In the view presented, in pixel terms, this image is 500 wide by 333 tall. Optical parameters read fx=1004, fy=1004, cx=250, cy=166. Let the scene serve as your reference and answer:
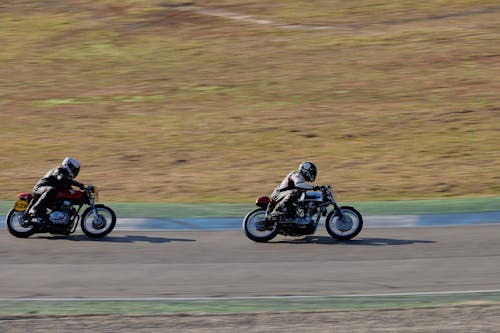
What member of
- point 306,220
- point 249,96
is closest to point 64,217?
point 306,220

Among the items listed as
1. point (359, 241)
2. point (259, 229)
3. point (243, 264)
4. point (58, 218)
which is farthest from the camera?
point (58, 218)

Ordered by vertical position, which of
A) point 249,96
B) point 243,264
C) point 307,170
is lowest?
point 243,264

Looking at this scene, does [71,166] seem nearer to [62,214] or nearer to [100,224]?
[62,214]

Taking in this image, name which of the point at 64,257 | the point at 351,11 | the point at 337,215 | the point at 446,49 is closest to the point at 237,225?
the point at 337,215

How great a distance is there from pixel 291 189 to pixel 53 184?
4.05 metres

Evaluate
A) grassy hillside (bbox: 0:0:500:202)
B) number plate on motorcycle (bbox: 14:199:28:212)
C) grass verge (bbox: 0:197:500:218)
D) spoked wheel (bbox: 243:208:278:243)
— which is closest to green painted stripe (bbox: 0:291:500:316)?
spoked wheel (bbox: 243:208:278:243)

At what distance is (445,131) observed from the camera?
86.1ft

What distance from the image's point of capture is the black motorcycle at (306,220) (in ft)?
53.1

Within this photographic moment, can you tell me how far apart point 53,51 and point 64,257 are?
23.7 meters

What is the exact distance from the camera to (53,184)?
17062 mm

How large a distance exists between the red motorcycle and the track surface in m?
0.18

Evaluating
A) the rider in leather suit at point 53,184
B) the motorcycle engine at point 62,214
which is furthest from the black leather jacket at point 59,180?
the motorcycle engine at point 62,214

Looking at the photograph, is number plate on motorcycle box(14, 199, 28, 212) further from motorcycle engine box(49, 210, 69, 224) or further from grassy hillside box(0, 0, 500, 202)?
grassy hillside box(0, 0, 500, 202)

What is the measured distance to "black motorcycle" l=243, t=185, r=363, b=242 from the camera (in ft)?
53.1
